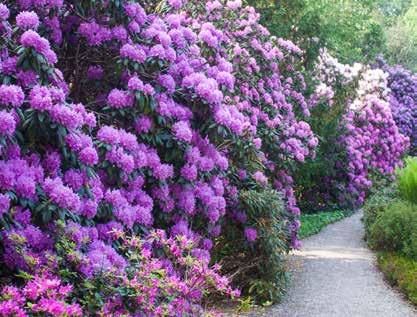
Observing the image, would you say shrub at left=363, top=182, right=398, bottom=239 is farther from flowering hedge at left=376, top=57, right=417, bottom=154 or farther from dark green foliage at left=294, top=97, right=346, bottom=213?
flowering hedge at left=376, top=57, right=417, bottom=154

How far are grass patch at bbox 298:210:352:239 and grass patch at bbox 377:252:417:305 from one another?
2261mm

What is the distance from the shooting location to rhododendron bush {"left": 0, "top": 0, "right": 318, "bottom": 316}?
3.20 metres

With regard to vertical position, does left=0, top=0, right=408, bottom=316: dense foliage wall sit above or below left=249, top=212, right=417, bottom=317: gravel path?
above

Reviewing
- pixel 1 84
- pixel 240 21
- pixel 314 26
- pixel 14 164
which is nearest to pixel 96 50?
pixel 1 84

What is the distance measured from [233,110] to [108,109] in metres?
1.47

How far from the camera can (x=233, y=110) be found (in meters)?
5.71

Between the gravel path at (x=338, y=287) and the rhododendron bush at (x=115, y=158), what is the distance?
85cm

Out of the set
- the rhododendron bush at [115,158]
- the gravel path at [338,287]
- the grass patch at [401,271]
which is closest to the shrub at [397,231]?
the grass patch at [401,271]

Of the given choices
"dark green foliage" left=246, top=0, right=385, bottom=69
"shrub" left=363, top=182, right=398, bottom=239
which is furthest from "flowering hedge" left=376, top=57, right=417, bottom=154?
"shrub" left=363, top=182, right=398, bottom=239

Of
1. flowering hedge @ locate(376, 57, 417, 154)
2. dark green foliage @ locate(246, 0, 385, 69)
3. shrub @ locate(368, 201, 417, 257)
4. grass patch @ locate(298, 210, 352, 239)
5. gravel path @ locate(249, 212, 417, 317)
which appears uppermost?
dark green foliage @ locate(246, 0, 385, 69)

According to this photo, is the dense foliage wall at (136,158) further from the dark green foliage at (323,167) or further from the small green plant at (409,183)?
the dark green foliage at (323,167)

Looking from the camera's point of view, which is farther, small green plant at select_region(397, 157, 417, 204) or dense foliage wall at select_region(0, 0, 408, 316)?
small green plant at select_region(397, 157, 417, 204)

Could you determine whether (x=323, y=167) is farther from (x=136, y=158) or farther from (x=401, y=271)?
(x=136, y=158)

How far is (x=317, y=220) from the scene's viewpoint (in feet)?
38.7
